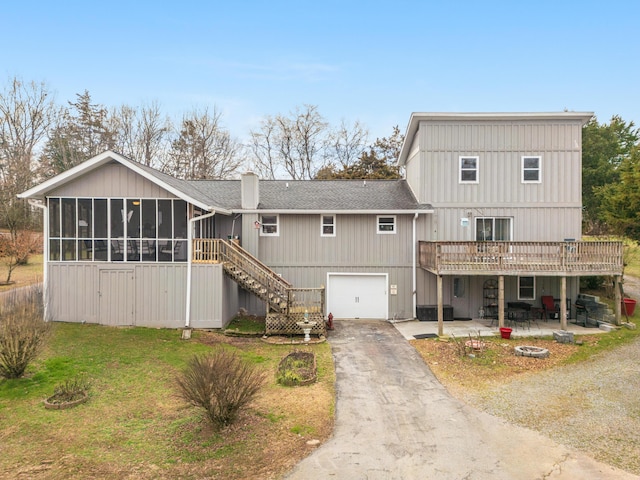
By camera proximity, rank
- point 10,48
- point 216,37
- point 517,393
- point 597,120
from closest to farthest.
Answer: point 517,393 → point 216,37 → point 10,48 → point 597,120

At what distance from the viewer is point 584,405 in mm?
7254

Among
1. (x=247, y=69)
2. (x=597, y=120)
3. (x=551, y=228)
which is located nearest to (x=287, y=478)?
(x=551, y=228)

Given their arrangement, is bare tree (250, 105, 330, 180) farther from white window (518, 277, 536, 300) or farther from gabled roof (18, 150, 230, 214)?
white window (518, 277, 536, 300)

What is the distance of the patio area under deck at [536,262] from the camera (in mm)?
12625

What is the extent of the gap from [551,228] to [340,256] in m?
8.56

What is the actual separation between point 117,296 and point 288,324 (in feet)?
19.3

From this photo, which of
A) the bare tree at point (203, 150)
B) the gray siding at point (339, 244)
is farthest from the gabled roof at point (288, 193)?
the bare tree at point (203, 150)

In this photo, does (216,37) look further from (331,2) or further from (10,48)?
(10,48)

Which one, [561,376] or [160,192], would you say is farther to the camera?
[160,192]

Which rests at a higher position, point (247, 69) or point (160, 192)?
point (247, 69)

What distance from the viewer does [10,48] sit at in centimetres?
2233

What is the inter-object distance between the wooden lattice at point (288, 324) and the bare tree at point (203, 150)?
21682 mm

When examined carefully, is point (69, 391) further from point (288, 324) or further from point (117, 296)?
point (288, 324)

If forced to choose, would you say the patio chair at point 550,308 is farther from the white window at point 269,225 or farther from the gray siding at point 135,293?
the gray siding at point 135,293
